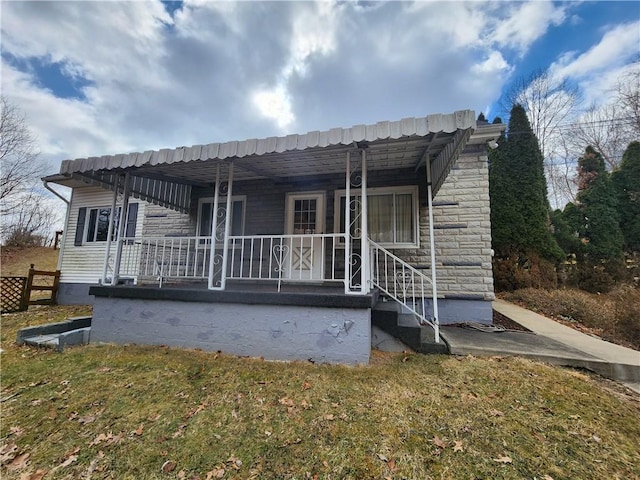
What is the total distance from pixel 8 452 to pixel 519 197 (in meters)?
12.0

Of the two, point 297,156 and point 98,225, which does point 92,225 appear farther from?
point 297,156

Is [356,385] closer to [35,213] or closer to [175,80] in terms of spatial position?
[175,80]

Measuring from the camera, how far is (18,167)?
14.8 meters

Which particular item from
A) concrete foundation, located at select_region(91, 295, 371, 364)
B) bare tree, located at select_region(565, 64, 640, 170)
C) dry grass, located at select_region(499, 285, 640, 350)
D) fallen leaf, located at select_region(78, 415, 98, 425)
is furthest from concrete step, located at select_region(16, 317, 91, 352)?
bare tree, located at select_region(565, 64, 640, 170)

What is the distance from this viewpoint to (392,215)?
568cm

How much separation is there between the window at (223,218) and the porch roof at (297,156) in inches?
21.6

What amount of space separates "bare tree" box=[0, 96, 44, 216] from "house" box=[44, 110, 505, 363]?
11.8 meters

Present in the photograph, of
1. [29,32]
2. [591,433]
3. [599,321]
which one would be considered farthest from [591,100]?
[29,32]

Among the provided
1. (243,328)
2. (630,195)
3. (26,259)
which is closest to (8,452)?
(243,328)

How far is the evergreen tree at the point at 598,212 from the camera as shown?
912 cm

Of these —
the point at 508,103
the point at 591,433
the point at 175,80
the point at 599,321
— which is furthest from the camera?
the point at 508,103

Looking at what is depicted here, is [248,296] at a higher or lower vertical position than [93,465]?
higher

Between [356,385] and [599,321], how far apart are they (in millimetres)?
5590

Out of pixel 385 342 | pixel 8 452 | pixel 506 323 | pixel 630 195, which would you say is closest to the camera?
pixel 8 452
